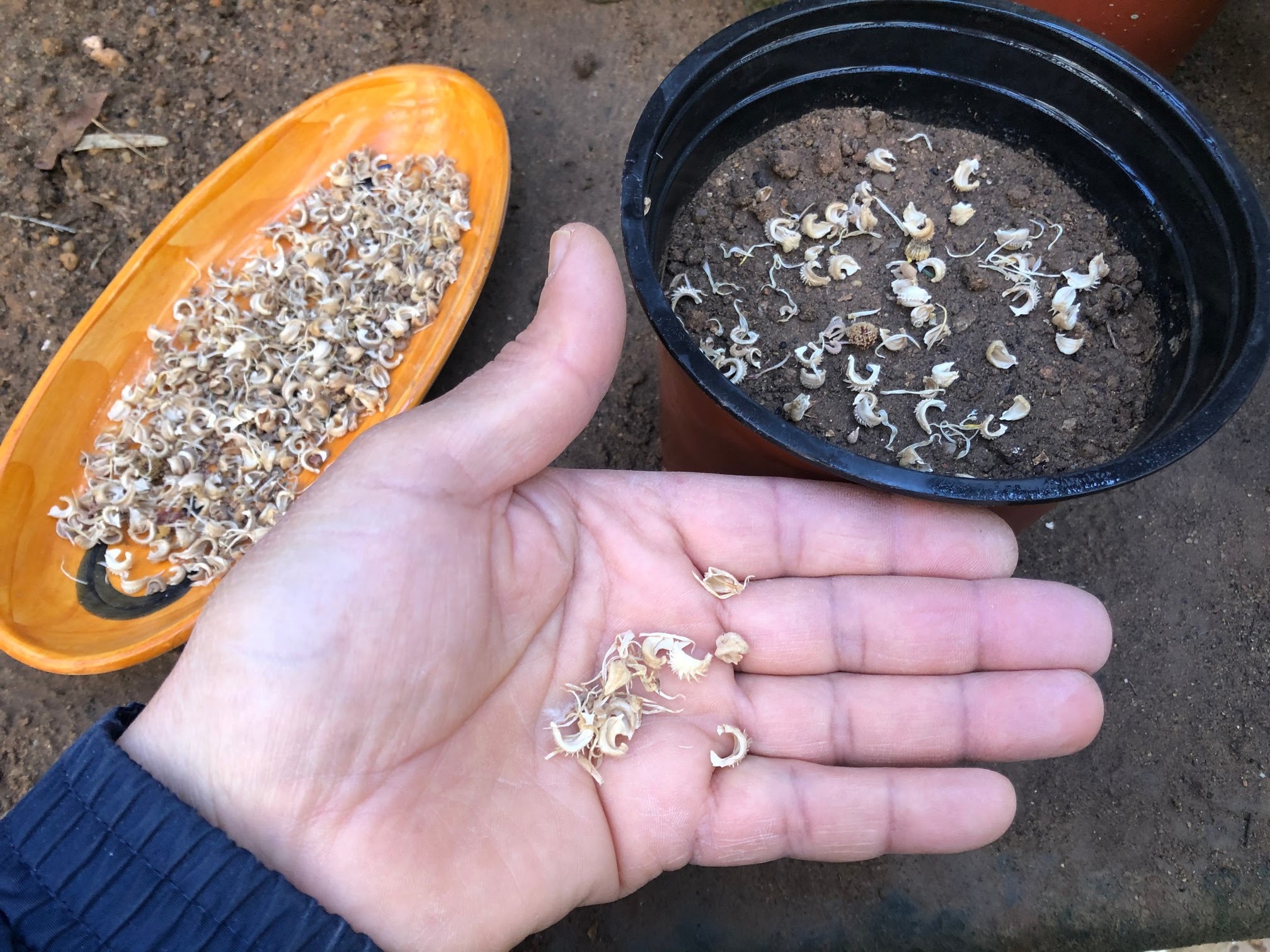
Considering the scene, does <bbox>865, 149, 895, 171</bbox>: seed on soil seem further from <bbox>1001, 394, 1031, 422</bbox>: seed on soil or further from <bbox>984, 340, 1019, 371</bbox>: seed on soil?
<bbox>1001, 394, 1031, 422</bbox>: seed on soil

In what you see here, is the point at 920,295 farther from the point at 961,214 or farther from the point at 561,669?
the point at 561,669

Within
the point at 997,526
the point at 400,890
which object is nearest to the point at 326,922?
the point at 400,890

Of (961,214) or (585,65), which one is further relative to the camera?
(585,65)

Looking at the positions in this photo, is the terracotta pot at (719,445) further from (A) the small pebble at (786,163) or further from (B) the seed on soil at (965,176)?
(B) the seed on soil at (965,176)

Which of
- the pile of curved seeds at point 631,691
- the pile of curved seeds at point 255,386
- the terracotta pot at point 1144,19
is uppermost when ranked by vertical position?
the terracotta pot at point 1144,19

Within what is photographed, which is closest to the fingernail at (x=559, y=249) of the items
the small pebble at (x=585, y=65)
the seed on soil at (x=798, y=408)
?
the seed on soil at (x=798, y=408)

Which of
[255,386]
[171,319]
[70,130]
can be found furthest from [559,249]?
[70,130]
